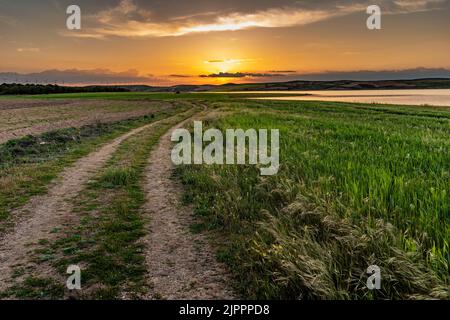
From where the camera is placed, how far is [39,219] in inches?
359

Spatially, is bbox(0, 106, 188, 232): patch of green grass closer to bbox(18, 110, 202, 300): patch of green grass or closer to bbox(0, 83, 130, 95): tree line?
bbox(18, 110, 202, 300): patch of green grass

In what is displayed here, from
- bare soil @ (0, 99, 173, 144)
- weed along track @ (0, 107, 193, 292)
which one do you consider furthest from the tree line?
weed along track @ (0, 107, 193, 292)

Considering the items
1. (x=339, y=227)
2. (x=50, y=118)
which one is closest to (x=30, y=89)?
(x=50, y=118)

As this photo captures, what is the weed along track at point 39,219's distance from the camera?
682 cm

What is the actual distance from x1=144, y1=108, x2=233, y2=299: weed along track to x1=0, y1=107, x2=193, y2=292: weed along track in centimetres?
211

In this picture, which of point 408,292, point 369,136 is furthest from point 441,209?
point 369,136

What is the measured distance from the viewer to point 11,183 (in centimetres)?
1241

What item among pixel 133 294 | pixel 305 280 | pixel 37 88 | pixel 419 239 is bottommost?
pixel 133 294

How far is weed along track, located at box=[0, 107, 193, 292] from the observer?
682 centimetres

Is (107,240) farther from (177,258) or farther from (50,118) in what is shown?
(50,118)

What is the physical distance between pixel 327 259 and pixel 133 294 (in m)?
3.01
